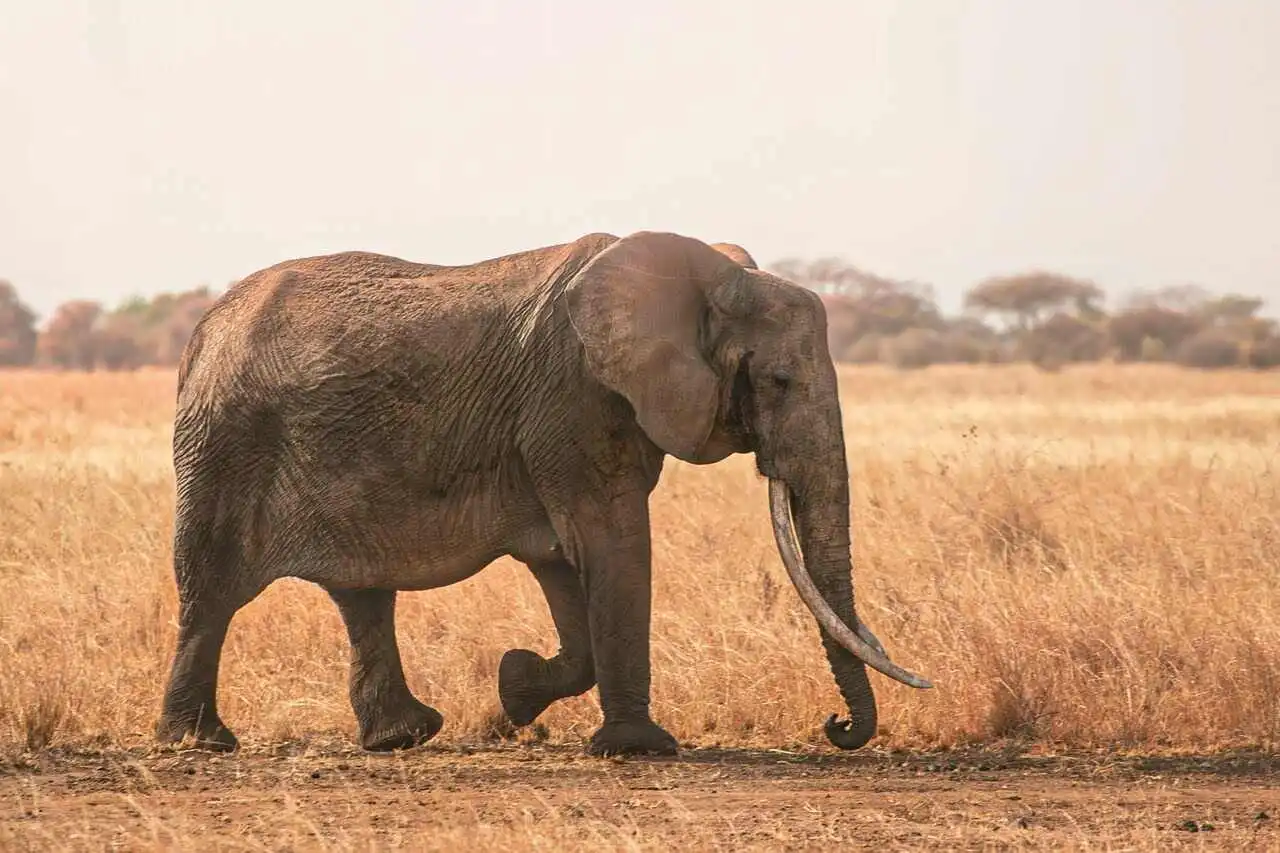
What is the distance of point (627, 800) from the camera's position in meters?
7.86

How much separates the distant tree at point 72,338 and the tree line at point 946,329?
0.17ft

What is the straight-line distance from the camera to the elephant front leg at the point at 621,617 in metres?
8.77

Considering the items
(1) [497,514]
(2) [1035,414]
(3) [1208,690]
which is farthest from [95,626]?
(2) [1035,414]

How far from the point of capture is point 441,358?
9.16 m

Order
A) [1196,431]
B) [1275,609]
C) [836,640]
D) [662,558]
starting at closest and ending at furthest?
1. [836,640]
2. [1275,609]
3. [662,558]
4. [1196,431]

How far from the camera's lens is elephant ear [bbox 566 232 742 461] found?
8.64 metres

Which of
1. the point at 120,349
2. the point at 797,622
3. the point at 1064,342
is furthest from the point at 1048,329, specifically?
the point at 797,622

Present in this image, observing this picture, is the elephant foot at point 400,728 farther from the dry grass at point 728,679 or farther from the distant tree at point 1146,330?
the distant tree at point 1146,330

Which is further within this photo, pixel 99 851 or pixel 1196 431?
pixel 1196 431

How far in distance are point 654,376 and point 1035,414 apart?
2022 centimetres

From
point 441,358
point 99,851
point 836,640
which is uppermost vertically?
point 441,358

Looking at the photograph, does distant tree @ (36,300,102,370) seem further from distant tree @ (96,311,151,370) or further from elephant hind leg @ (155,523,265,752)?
elephant hind leg @ (155,523,265,752)

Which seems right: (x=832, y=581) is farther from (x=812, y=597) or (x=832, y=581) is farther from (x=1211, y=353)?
(x=1211, y=353)

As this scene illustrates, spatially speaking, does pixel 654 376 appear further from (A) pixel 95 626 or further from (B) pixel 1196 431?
(B) pixel 1196 431
